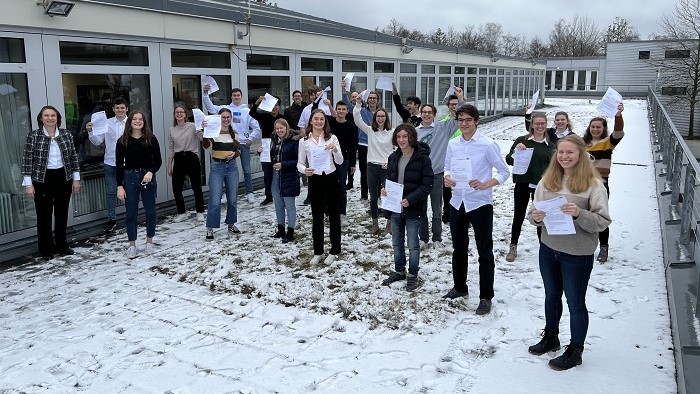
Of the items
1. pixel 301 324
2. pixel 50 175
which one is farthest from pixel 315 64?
pixel 301 324

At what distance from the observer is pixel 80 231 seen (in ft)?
26.1

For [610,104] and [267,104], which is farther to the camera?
[267,104]

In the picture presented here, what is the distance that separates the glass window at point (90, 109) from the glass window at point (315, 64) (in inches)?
173

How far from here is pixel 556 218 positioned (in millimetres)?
4043

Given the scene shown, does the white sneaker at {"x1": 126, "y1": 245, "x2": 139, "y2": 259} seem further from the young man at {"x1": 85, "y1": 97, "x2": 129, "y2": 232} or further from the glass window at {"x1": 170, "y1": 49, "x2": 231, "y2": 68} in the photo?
the glass window at {"x1": 170, "y1": 49, "x2": 231, "y2": 68}

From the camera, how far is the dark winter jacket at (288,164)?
7441 mm

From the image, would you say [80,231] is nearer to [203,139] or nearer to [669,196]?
[203,139]

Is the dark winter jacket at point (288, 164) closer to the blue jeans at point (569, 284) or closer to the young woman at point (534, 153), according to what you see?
the young woman at point (534, 153)

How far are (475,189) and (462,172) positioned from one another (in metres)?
0.21

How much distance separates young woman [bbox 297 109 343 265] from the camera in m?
6.77

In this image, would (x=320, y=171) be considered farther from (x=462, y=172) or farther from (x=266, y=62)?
(x=266, y=62)

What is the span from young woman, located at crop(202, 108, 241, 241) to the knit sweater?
4.92 meters

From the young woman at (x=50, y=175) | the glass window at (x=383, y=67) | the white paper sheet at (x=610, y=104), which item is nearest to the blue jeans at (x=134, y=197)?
the young woman at (x=50, y=175)

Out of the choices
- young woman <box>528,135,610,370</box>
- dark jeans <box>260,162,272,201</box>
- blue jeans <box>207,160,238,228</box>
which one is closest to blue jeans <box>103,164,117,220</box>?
blue jeans <box>207,160,238,228</box>
